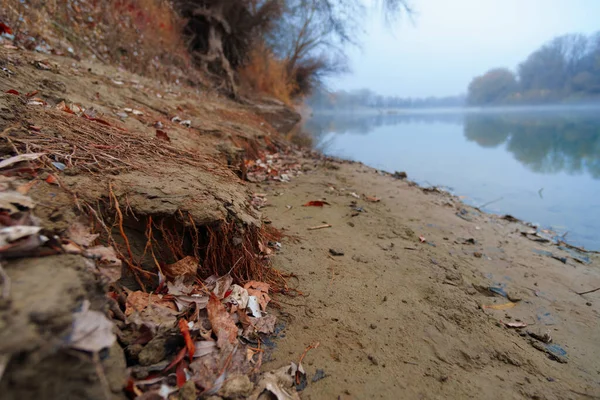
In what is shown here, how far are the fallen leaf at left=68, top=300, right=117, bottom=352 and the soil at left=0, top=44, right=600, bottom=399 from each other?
0.02 meters

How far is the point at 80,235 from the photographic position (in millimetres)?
1200

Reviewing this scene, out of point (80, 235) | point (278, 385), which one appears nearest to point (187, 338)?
point (278, 385)

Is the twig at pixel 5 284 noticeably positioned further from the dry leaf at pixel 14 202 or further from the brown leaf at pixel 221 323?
the brown leaf at pixel 221 323

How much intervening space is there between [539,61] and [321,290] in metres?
62.5

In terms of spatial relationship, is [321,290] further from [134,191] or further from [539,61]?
[539,61]

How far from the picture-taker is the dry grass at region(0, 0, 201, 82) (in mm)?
4379

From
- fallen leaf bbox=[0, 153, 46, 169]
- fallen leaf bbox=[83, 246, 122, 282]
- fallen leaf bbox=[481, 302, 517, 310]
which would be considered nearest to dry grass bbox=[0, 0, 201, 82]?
fallen leaf bbox=[0, 153, 46, 169]

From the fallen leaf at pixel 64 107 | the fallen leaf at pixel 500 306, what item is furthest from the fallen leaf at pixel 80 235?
the fallen leaf at pixel 500 306

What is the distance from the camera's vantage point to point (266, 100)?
1313 centimetres

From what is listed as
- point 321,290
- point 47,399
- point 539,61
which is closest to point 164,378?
point 47,399

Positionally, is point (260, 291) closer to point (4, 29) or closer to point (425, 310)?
point (425, 310)

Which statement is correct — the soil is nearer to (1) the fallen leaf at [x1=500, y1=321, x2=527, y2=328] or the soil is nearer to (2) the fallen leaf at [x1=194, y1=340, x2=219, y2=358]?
(1) the fallen leaf at [x1=500, y1=321, x2=527, y2=328]

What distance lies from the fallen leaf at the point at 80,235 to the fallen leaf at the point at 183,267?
17.8 inches

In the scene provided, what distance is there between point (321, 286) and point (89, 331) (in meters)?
1.45
